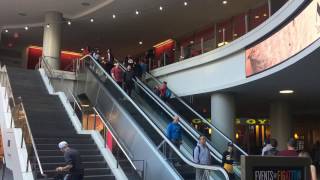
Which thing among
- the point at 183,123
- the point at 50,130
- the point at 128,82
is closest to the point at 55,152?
the point at 50,130

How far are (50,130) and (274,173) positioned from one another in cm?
1086

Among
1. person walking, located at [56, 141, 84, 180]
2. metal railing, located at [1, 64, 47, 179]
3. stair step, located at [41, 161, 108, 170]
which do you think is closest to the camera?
person walking, located at [56, 141, 84, 180]

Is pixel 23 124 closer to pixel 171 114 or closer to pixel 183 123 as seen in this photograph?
pixel 183 123

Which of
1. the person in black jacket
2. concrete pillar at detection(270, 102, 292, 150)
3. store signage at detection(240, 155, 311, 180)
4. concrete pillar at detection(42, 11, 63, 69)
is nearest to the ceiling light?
concrete pillar at detection(270, 102, 292, 150)

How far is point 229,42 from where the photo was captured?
47.3ft

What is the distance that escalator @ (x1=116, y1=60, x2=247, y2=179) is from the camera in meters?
12.9

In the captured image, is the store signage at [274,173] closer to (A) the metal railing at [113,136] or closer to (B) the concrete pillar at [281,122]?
(A) the metal railing at [113,136]

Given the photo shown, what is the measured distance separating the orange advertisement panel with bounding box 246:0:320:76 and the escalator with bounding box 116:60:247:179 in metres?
2.52

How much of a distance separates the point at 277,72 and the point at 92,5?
547 inches

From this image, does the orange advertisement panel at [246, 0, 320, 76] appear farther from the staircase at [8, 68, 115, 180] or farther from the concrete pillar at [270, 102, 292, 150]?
the concrete pillar at [270, 102, 292, 150]

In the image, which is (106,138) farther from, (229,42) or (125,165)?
(229,42)

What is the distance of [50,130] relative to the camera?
13.2m

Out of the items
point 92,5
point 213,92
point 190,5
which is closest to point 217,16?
point 190,5

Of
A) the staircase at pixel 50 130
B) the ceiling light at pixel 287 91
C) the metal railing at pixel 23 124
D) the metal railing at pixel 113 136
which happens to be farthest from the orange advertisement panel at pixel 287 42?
the metal railing at pixel 23 124
